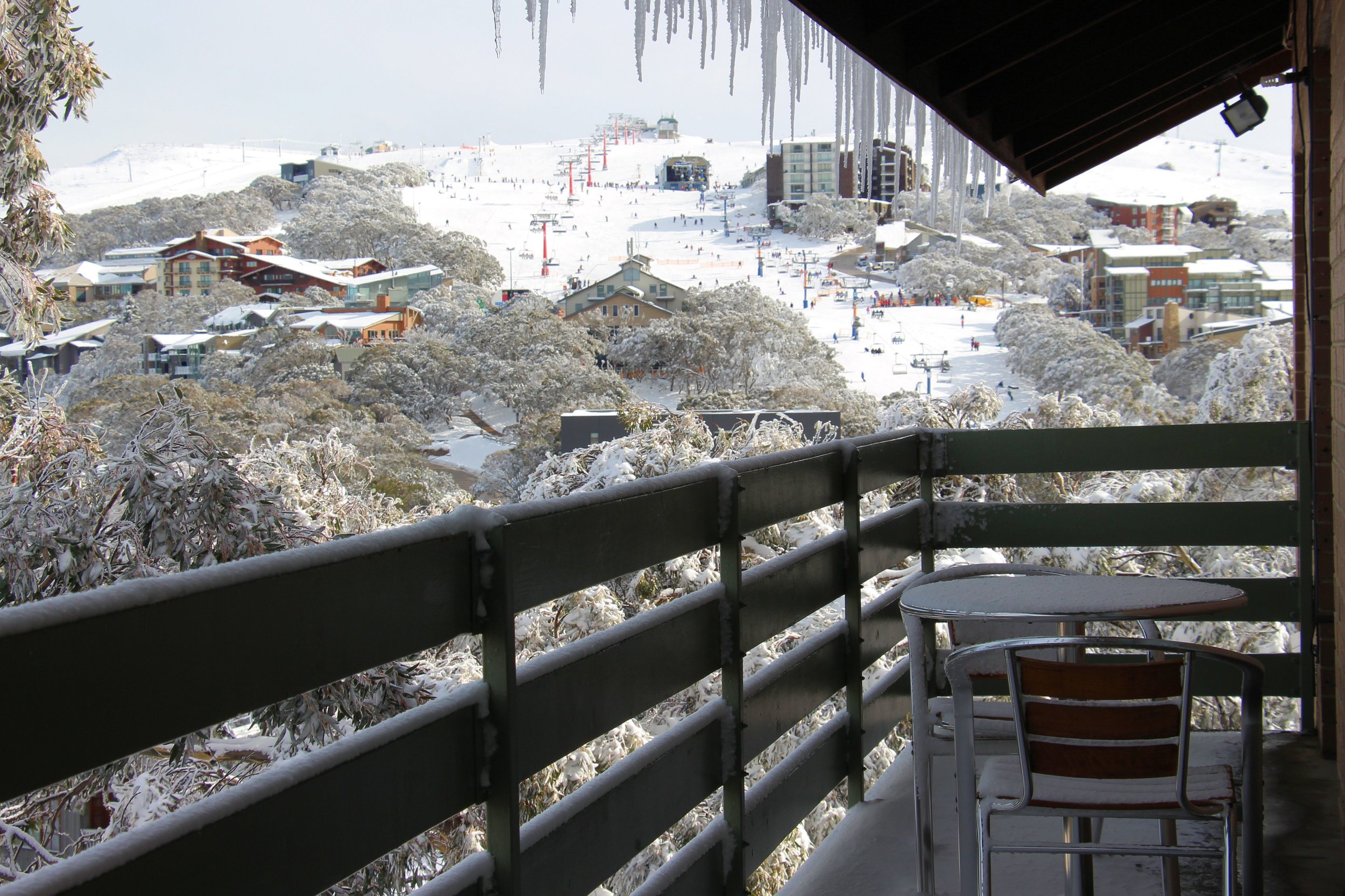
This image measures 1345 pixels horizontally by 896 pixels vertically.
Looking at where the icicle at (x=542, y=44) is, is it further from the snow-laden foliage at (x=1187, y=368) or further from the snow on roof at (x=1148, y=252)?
the snow on roof at (x=1148, y=252)

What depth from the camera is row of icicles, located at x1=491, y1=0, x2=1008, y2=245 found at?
273cm

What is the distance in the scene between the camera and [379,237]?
82.6 meters

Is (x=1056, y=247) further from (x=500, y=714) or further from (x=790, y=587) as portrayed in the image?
(x=500, y=714)

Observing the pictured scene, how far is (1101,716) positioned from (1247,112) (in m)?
4.03

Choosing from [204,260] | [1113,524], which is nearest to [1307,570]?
[1113,524]

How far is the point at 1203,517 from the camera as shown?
308 cm

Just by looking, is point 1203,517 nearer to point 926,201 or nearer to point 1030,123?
point 1030,123

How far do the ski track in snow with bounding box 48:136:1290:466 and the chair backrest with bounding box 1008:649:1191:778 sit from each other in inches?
1467

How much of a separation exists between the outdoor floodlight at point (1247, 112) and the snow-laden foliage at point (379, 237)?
65.6 m

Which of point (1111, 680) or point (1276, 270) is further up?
point (1276, 270)

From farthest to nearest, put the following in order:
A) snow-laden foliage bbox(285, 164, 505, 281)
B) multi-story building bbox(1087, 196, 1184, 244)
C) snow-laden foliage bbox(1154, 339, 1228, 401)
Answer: multi-story building bbox(1087, 196, 1184, 244)
snow-laden foliage bbox(285, 164, 505, 281)
snow-laden foliage bbox(1154, 339, 1228, 401)

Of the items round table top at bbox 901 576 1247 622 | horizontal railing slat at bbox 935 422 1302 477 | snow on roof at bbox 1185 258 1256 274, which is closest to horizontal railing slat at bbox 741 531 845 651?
round table top at bbox 901 576 1247 622

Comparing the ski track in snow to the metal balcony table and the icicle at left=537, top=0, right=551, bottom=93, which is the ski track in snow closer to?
the icicle at left=537, top=0, right=551, bottom=93

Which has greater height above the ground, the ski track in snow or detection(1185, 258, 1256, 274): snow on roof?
the ski track in snow
